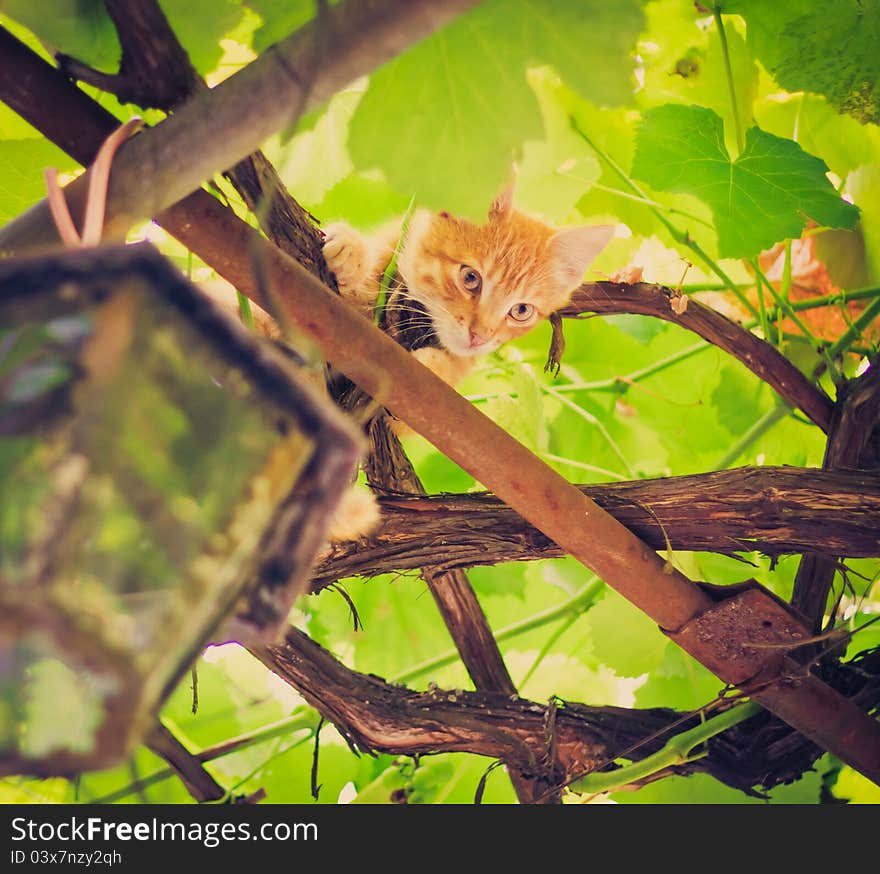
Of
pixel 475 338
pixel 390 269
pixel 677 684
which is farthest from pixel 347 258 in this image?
pixel 677 684

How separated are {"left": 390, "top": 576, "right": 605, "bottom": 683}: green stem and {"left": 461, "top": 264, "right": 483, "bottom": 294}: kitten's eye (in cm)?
48

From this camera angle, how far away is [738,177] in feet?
3.21

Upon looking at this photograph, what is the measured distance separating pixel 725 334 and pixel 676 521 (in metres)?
0.30

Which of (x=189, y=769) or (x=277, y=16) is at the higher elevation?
(x=277, y=16)

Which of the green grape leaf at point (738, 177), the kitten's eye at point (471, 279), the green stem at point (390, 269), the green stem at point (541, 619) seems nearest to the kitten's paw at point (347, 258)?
the green stem at point (390, 269)

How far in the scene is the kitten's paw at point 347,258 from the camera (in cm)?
102

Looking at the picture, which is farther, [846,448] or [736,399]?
[736,399]

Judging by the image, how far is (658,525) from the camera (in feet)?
2.88

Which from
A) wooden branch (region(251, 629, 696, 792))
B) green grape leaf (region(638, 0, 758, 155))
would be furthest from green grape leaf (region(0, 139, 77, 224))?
green grape leaf (region(638, 0, 758, 155))

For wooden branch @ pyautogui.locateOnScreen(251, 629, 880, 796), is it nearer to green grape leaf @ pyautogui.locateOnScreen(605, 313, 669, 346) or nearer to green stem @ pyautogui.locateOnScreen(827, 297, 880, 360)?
green stem @ pyautogui.locateOnScreen(827, 297, 880, 360)

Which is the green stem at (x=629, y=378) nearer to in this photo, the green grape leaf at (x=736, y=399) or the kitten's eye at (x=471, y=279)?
the green grape leaf at (x=736, y=399)

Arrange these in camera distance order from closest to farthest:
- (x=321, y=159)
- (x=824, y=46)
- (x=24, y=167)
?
(x=24, y=167) → (x=824, y=46) → (x=321, y=159)

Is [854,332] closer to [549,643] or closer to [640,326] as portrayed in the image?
[640,326]

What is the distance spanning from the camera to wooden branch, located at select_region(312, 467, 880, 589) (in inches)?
34.7
